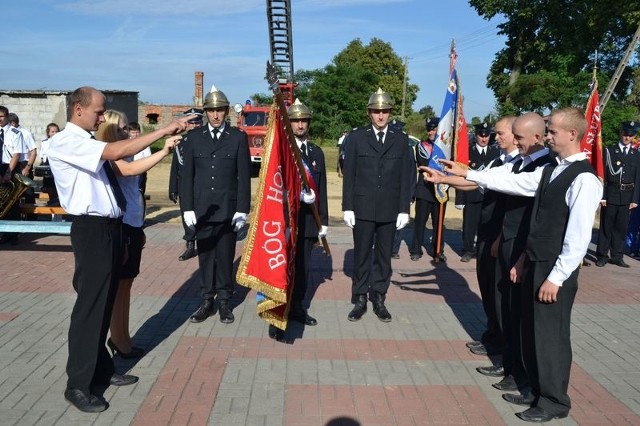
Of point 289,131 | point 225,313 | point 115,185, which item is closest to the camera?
point 115,185

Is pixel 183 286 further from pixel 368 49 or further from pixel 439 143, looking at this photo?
pixel 368 49

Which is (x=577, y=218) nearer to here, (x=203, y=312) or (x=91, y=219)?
(x=91, y=219)

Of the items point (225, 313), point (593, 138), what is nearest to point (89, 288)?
point (225, 313)

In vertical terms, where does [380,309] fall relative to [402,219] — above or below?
below

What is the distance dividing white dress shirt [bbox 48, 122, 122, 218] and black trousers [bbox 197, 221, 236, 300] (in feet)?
6.42

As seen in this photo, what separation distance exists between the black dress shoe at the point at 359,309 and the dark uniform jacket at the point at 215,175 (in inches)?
62.0

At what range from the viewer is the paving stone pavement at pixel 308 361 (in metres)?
4.11

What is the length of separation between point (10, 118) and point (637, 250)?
37.4 feet

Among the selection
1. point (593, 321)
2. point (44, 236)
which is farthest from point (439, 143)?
point (44, 236)

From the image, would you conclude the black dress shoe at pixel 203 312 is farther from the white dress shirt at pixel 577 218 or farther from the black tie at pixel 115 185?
the white dress shirt at pixel 577 218

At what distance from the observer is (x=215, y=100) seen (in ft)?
19.1

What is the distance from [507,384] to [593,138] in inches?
219

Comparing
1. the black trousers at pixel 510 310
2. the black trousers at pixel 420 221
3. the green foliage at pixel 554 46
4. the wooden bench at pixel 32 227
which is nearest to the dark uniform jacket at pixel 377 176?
the black trousers at pixel 510 310

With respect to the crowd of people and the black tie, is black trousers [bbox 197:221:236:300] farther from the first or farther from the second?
the black tie
